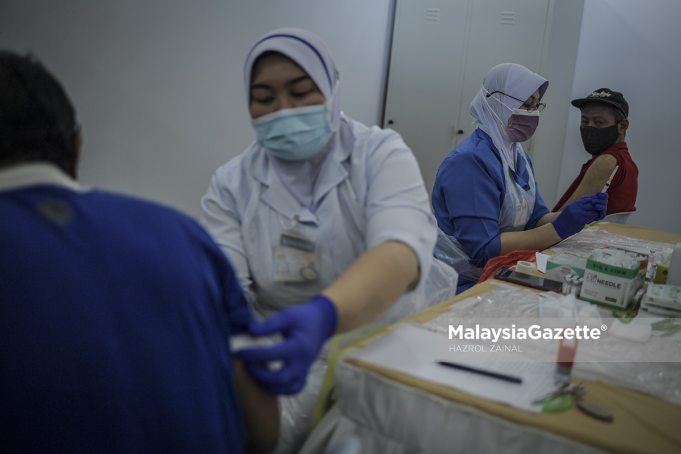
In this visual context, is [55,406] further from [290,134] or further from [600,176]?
[600,176]

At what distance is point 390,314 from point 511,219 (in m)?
1.08

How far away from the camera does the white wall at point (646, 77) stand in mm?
3949

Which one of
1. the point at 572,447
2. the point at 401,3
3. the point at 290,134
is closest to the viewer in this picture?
the point at 572,447

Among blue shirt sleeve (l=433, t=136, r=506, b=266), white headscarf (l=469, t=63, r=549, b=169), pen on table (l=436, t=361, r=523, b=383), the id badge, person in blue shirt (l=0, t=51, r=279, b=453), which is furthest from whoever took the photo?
white headscarf (l=469, t=63, r=549, b=169)

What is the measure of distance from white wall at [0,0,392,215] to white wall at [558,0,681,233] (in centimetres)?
255

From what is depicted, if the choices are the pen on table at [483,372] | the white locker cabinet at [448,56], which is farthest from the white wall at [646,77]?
the pen on table at [483,372]

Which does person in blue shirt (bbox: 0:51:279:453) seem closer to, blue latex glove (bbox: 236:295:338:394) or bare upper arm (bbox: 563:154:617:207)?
blue latex glove (bbox: 236:295:338:394)

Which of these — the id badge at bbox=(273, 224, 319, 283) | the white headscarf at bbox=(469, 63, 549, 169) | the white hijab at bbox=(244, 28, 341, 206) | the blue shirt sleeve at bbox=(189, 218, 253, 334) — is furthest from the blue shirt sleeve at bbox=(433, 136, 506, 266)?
the blue shirt sleeve at bbox=(189, 218, 253, 334)

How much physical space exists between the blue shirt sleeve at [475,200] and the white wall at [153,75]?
120cm

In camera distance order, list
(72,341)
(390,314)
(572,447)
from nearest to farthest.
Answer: (72,341)
(572,447)
(390,314)

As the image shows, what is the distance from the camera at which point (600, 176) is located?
2609mm

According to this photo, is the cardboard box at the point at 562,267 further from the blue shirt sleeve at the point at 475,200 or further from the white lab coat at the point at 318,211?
the white lab coat at the point at 318,211

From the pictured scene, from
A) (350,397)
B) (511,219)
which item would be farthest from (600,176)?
(350,397)

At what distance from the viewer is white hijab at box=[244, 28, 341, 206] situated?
1.15m
